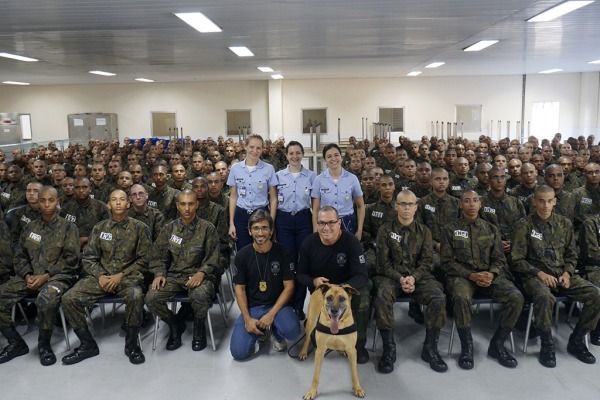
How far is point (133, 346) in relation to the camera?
12.6 ft

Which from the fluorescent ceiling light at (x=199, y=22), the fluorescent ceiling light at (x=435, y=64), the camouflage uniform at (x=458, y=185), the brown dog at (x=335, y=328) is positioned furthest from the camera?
the fluorescent ceiling light at (x=435, y=64)

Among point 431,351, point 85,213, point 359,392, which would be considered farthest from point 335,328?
point 85,213

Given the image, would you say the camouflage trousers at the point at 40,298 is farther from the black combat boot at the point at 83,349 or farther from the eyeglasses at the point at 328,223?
the eyeglasses at the point at 328,223

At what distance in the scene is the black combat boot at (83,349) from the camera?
3.80 meters

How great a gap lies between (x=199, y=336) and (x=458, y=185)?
3.68 meters

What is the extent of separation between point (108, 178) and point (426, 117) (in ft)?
38.5

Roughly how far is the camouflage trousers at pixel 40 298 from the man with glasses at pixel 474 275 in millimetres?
3081

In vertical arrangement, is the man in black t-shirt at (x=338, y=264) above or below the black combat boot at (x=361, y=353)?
above

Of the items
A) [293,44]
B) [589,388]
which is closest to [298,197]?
[589,388]

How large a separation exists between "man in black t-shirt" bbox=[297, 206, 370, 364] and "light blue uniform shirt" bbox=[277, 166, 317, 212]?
93cm

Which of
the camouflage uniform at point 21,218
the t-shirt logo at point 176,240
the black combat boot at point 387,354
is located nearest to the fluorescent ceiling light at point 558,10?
the black combat boot at point 387,354

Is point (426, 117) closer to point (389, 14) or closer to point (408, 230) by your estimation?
point (389, 14)

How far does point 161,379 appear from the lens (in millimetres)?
3543

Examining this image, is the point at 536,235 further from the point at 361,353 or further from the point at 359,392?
the point at 359,392
